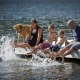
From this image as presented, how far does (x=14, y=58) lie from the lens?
17.1 m

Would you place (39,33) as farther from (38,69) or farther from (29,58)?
(38,69)

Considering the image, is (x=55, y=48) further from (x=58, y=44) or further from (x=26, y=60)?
(x=26, y=60)

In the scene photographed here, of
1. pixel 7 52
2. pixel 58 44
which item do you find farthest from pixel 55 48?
pixel 7 52

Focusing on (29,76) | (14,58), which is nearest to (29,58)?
(14,58)

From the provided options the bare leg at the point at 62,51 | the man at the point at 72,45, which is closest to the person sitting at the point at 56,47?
the bare leg at the point at 62,51

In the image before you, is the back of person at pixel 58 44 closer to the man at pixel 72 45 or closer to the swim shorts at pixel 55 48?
the swim shorts at pixel 55 48

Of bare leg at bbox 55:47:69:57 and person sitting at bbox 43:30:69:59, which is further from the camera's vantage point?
person sitting at bbox 43:30:69:59

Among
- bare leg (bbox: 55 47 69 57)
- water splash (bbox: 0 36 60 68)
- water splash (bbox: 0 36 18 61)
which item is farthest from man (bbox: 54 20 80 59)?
water splash (bbox: 0 36 18 61)

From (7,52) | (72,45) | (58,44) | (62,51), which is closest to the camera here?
(72,45)

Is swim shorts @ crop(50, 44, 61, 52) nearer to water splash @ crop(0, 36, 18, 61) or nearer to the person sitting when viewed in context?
the person sitting

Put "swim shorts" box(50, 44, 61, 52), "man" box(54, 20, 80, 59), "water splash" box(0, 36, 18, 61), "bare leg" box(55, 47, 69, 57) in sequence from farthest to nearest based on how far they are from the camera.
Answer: "water splash" box(0, 36, 18, 61), "swim shorts" box(50, 44, 61, 52), "bare leg" box(55, 47, 69, 57), "man" box(54, 20, 80, 59)

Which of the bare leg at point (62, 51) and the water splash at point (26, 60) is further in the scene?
the water splash at point (26, 60)

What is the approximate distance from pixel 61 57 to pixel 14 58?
2.19 metres

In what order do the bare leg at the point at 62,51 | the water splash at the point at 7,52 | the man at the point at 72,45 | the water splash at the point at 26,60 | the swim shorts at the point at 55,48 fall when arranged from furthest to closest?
1. the water splash at the point at 7,52
2. the swim shorts at the point at 55,48
3. the water splash at the point at 26,60
4. the bare leg at the point at 62,51
5. the man at the point at 72,45
